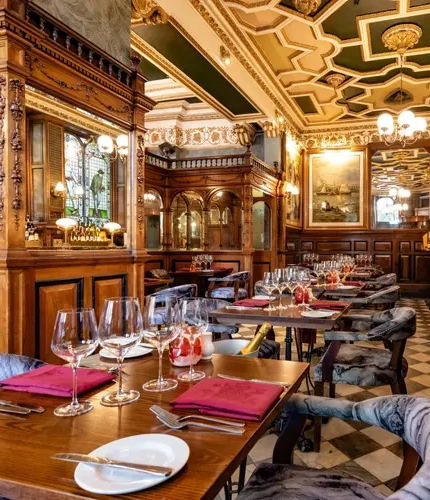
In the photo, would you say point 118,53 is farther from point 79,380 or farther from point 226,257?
point 226,257

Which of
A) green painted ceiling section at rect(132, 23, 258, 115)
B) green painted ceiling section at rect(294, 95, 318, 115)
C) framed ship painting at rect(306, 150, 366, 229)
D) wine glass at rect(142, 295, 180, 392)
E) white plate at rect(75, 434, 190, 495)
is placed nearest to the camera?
white plate at rect(75, 434, 190, 495)

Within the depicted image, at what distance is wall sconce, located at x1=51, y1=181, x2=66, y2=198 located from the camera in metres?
3.42

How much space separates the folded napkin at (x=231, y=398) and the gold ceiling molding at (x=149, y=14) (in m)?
4.45

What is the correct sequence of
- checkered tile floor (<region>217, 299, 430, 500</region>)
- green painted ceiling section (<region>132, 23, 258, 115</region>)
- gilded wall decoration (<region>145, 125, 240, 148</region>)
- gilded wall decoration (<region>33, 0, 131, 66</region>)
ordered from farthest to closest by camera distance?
gilded wall decoration (<region>145, 125, 240, 148</region>) → green painted ceiling section (<region>132, 23, 258, 115</region>) → gilded wall decoration (<region>33, 0, 131, 66</region>) → checkered tile floor (<region>217, 299, 430, 500</region>)

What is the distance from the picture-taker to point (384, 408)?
126 cm

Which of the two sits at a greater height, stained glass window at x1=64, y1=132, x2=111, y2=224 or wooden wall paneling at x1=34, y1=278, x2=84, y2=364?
stained glass window at x1=64, y1=132, x2=111, y2=224

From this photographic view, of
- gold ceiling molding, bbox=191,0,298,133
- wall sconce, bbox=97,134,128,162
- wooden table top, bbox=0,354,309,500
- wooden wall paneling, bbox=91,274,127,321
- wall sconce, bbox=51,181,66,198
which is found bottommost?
wooden table top, bbox=0,354,309,500

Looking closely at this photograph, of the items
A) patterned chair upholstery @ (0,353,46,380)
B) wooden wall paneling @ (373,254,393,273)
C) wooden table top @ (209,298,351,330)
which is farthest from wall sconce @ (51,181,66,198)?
A: wooden wall paneling @ (373,254,393,273)

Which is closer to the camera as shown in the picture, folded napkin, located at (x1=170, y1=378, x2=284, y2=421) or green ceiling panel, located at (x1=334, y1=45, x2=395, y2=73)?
folded napkin, located at (x1=170, y1=378, x2=284, y2=421)

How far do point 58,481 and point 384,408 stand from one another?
90 centimetres

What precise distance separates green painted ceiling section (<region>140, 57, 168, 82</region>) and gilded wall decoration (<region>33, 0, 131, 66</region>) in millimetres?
4349

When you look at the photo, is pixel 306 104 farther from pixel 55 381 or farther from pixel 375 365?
pixel 55 381

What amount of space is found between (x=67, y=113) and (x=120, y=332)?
257 cm

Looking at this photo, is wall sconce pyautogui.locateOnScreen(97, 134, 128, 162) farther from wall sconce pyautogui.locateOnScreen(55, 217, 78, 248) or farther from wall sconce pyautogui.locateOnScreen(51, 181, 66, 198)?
wall sconce pyautogui.locateOnScreen(55, 217, 78, 248)
